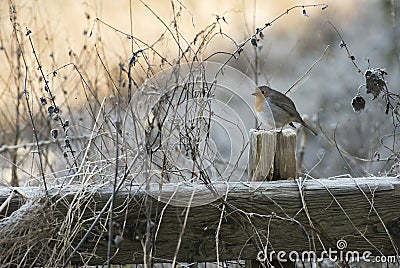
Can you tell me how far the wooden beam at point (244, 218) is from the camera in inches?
86.0

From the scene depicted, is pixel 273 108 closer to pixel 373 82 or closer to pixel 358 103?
pixel 358 103

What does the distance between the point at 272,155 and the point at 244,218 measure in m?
0.27

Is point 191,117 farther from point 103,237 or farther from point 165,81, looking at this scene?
point 103,237

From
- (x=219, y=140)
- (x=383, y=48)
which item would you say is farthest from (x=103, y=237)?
(x=383, y=48)

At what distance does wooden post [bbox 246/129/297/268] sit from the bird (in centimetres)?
14

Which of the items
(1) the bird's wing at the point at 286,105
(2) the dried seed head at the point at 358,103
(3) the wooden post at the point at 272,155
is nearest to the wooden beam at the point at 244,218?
(3) the wooden post at the point at 272,155

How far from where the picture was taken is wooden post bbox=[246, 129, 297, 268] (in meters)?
2.33

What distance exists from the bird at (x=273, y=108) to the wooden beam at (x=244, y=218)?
1.11 feet

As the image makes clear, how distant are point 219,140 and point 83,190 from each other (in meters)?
1.87

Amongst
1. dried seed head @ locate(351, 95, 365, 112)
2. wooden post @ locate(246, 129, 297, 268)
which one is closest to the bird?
wooden post @ locate(246, 129, 297, 268)

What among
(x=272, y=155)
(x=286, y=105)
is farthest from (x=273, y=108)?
(x=272, y=155)

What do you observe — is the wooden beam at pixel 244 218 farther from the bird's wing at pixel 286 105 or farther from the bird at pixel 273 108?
the bird's wing at pixel 286 105

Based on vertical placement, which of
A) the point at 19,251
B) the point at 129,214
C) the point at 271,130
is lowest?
the point at 19,251

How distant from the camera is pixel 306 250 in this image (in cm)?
225
